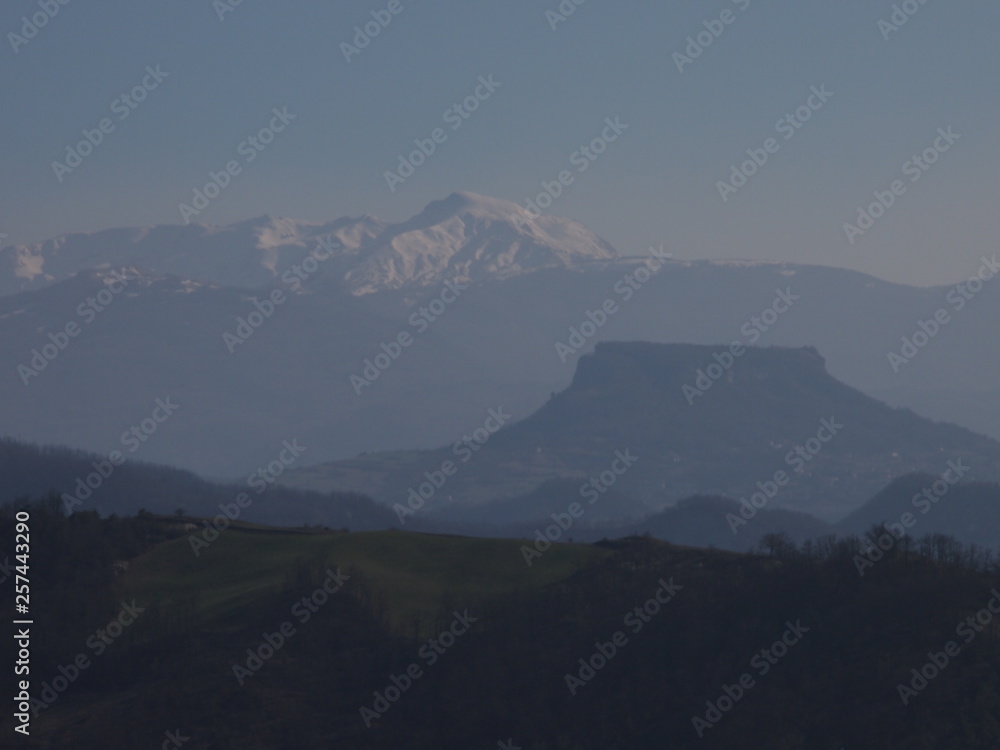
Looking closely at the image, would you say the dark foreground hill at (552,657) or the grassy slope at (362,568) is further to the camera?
the grassy slope at (362,568)

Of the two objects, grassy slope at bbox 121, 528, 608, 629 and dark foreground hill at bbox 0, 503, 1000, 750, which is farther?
grassy slope at bbox 121, 528, 608, 629

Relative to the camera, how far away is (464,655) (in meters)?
39.8

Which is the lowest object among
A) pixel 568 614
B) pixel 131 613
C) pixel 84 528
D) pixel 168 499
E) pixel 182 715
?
pixel 168 499

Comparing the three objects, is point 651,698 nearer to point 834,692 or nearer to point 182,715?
point 834,692

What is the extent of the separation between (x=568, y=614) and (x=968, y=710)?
13869 mm

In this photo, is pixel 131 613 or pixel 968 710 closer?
pixel 968 710

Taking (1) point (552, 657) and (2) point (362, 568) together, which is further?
(2) point (362, 568)

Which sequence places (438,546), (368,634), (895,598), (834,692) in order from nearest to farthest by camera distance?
(834,692), (895,598), (368,634), (438,546)

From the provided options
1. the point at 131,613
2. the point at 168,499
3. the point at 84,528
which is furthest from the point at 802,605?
the point at 168,499

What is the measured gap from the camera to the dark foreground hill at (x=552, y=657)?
115 ft

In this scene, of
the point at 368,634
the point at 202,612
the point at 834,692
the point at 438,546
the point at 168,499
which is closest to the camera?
the point at 834,692

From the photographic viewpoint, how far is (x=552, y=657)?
39.5m

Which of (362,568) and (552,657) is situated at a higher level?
(552,657)

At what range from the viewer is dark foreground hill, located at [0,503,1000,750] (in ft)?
115
